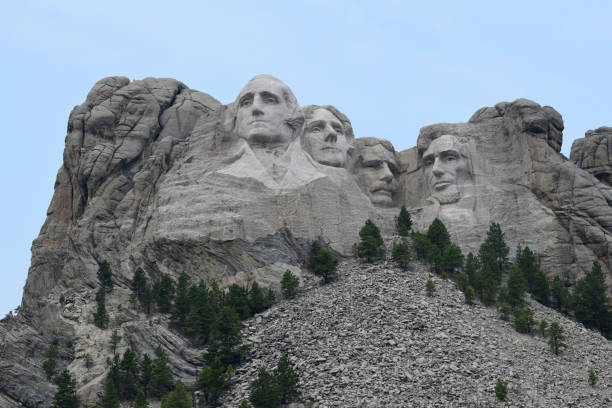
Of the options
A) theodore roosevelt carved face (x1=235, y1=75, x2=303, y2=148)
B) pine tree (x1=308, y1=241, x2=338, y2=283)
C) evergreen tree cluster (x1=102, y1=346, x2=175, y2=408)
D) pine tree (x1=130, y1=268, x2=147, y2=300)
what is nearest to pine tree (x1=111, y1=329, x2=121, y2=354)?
evergreen tree cluster (x1=102, y1=346, x2=175, y2=408)

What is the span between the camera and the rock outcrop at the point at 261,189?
5262cm

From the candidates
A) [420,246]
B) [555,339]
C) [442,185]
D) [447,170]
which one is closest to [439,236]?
[420,246]

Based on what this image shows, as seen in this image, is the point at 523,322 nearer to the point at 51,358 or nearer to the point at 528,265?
the point at 528,265

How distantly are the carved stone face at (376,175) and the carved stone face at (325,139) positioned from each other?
929 mm

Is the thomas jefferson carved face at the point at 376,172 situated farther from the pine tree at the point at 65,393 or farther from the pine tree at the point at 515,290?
the pine tree at the point at 65,393

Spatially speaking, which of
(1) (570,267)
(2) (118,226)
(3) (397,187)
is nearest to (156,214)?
(2) (118,226)

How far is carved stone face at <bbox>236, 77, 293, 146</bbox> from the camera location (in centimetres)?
5519

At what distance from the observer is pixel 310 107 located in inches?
2280

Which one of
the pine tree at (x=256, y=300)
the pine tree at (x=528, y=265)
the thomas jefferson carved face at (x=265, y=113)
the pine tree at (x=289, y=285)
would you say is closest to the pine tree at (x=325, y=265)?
the pine tree at (x=289, y=285)

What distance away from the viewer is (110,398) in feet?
151

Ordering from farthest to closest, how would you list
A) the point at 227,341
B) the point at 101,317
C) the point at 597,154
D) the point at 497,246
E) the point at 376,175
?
the point at 597,154, the point at 376,175, the point at 497,246, the point at 101,317, the point at 227,341

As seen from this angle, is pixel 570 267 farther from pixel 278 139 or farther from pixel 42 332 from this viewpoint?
pixel 42 332

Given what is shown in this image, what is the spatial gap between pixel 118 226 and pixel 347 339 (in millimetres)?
10457

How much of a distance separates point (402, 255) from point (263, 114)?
6.98 m
